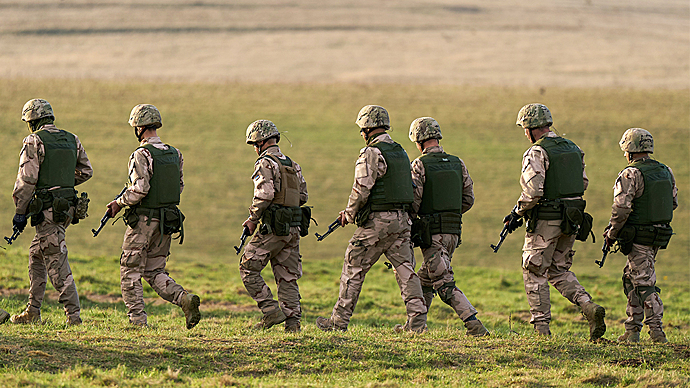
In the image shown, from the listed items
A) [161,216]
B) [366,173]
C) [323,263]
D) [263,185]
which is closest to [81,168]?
[161,216]

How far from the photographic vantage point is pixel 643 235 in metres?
10.6

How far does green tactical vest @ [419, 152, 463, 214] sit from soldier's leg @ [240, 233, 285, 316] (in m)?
2.01

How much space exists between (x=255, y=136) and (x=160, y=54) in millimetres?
59154

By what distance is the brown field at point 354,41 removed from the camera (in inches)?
2243

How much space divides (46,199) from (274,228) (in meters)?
2.91

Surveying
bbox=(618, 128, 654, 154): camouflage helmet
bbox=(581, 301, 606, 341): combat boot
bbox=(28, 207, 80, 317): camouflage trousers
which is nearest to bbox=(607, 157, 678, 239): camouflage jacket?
bbox=(618, 128, 654, 154): camouflage helmet

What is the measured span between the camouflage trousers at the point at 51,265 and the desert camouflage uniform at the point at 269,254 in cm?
227

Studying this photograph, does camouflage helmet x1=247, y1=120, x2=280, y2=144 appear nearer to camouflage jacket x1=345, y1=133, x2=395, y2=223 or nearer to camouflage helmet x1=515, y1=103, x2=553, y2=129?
camouflage jacket x1=345, y1=133, x2=395, y2=223

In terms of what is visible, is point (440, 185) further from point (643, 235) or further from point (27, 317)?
point (27, 317)

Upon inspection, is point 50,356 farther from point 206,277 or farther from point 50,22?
point 50,22

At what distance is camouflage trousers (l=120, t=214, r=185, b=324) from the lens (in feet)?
33.1

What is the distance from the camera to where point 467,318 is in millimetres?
10422

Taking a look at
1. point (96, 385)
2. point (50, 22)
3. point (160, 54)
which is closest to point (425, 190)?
point (96, 385)

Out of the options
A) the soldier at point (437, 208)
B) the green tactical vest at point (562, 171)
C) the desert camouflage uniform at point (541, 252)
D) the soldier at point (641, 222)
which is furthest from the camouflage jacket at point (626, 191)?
the soldier at point (437, 208)
